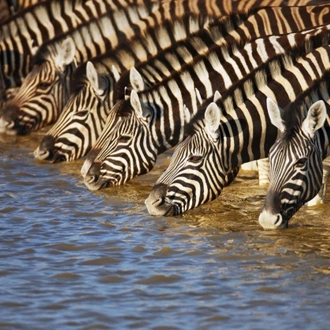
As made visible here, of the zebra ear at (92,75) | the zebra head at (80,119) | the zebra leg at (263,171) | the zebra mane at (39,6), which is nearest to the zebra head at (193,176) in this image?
the zebra leg at (263,171)

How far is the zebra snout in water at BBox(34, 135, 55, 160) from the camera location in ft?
44.8

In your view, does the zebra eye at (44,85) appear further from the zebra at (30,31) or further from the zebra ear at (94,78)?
the zebra ear at (94,78)

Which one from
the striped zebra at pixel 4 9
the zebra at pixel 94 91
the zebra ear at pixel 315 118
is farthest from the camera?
the striped zebra at pixel 4 9

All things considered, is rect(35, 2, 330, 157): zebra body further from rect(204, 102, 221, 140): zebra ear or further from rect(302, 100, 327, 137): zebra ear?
rect(302, 100, 327, 137): zebra ear

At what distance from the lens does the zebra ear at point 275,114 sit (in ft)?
33.7

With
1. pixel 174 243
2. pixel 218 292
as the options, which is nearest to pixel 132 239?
pixel 174 243

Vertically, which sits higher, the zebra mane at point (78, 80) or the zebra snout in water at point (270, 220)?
the zebra mane at point (78, 80)

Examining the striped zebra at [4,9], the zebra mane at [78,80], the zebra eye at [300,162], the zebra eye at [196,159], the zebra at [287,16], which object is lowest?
the zebra eye at [196,159]

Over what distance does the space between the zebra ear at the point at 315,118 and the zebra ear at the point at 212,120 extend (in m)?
0.91

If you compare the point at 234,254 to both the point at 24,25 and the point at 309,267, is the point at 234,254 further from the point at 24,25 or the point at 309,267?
the point at 24,25

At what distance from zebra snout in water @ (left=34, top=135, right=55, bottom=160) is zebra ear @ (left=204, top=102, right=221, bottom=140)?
3.26 meters

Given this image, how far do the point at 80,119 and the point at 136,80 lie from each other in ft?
Answer: 5.06

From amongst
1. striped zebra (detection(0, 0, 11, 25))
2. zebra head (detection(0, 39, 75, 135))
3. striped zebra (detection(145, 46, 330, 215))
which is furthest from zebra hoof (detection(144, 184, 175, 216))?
striped zebra (detection(0, 0, 11, 25))

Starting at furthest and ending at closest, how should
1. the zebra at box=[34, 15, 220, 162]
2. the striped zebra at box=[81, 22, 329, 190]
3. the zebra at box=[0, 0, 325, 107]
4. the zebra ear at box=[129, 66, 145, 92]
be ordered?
1. the zebra at box=[0, 0, 325, 107]
2. the zebra at box=[34, 15, 220, 162]
3. the zebra ear at box=[129, 66, 145, 92]
4. the striped zebra at box=[81, 22, 329, 190]
